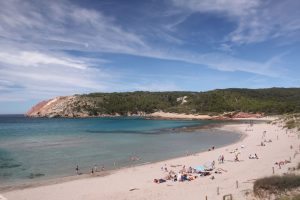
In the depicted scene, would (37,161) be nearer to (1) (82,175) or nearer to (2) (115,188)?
(1) (82,175)

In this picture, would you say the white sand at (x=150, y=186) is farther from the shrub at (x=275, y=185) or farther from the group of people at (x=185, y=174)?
the shrub at (x=275, y=185)

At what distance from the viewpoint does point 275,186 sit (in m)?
17.1

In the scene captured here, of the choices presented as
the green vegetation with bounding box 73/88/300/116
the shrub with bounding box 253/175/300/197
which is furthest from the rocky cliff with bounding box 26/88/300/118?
the shrub with bounding box 253/175/300/197

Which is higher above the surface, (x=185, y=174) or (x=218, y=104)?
(x=218, y=104)

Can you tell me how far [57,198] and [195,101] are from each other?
530 ft

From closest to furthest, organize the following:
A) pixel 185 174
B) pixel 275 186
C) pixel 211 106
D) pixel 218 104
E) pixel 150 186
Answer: pixel 275 186
pixel 150 186
pixel 185 174
pixel 218 104
pixel 211 106

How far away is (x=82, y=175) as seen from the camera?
97.5 ft

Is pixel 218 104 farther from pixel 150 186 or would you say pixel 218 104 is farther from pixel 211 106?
pixel 150 186

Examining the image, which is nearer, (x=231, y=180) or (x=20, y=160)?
(x=231, y=180)

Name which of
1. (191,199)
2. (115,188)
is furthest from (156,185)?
(191,199)

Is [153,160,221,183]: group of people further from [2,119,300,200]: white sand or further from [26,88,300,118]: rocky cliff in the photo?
[26,88,300,118]: rocky cliff

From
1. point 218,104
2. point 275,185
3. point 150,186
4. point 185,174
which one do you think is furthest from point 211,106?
point 275,185

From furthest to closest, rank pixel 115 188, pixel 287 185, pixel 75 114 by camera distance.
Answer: pixel 75 114 < pixel 115 188 < pixel 287 185

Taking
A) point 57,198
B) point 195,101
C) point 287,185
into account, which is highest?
point 195,101
